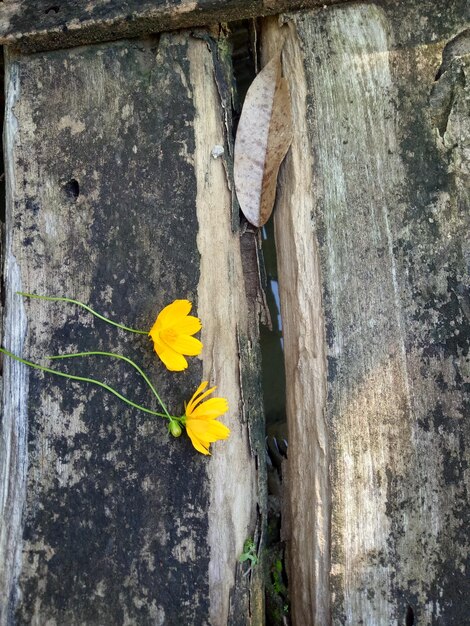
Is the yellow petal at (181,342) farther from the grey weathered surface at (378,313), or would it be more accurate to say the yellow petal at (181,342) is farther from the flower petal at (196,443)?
the grey weathered surface at (378,313)

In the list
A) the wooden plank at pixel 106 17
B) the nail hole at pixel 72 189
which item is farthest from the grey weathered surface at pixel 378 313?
the nail hole at pixel 72 189

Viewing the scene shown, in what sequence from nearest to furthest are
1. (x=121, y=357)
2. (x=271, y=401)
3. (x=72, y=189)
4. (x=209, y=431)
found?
(x=209, y=431), (x=121, y=357), (x=72, y=189), (x=271, y=401)

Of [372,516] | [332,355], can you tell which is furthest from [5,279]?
[372,516]

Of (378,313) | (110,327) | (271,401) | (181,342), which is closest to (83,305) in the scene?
(110,327)

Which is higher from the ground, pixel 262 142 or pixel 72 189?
pixel 262 142

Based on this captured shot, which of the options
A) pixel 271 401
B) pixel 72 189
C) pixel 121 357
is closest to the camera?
pixel 121 357

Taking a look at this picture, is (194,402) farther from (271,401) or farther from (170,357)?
(271,401)

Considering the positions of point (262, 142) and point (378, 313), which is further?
point (262, 142)

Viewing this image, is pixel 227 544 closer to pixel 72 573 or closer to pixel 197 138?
pixel 72 573
